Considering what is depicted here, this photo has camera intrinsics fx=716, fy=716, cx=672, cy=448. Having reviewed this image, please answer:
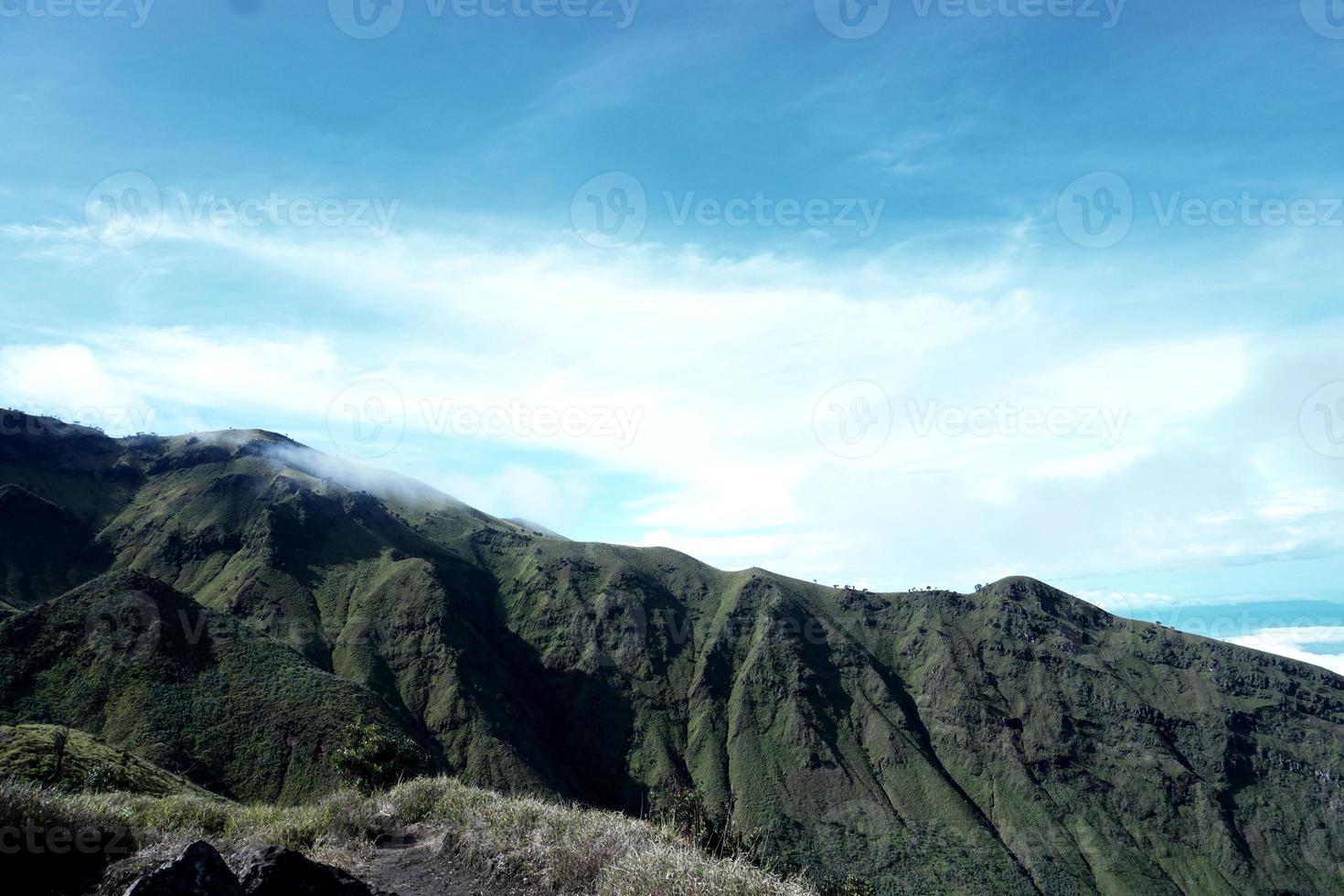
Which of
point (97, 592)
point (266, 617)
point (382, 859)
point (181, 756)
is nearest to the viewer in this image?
point (382, 859)

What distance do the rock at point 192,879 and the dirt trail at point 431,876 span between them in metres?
2.98

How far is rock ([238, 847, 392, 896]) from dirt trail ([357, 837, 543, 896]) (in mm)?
1054

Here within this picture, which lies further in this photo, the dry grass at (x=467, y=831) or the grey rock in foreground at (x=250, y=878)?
the dry grass at (x=467, y=831)

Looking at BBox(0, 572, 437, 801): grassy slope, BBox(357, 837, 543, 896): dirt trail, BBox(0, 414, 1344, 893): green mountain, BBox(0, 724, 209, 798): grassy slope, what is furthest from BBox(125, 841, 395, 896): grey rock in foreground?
BBox(0, 414, 1344, 893): green mountain

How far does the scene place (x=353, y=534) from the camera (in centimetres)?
19225

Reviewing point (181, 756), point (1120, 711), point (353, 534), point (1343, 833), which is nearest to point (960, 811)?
point (1120, 711)

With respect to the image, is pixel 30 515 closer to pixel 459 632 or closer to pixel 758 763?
pixel 459 632

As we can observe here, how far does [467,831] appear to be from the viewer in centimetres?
1276

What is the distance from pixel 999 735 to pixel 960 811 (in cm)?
3075

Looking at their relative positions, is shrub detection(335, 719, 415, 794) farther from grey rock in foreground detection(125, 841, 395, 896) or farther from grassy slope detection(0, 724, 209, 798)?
grey rock in foreground detection(125, 841, 395, 896)

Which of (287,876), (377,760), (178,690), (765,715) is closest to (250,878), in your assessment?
(287,876)

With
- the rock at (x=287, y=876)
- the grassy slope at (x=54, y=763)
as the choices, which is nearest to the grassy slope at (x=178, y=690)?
the grassy slope at (x=54, y=763)

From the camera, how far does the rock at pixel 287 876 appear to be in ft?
28.2

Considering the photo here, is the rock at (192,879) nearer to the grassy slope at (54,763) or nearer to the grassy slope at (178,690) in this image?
the grassy slope at (54,763)
